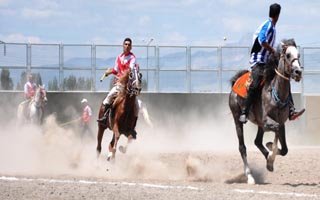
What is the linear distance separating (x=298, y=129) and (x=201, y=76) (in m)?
5.12

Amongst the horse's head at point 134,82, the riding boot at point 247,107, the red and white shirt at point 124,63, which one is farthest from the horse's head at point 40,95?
the riding boot at point 247,107

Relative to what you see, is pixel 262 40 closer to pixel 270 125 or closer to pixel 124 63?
pixel 270 125

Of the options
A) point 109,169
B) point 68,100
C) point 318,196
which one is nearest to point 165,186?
point 318,196

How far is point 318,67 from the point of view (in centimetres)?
3856

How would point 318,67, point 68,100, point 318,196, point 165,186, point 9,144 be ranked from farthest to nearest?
point 318,67 < point 68,100 < point 9,144 < point 165,186 < point 318,196

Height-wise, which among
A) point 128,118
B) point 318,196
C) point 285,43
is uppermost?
point 285,43

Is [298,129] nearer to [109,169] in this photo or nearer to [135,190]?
[109,169]

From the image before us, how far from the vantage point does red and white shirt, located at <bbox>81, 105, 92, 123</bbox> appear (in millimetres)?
33969

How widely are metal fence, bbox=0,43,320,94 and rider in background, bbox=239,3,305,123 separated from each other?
19921 millimetres

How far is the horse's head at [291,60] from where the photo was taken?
14.4m

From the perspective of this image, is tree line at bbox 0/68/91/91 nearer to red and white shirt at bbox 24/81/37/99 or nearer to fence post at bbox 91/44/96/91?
fence post at bbox 91/44/96/91

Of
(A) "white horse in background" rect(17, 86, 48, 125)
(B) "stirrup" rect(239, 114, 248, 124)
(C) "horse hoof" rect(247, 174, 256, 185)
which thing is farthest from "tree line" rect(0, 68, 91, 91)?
(C) "horse hoof" rect(247, 174, 256, 185)

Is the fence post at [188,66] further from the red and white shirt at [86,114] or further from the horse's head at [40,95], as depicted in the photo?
the horse's head at [40,95]

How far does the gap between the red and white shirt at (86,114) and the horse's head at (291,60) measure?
64.5 feet
